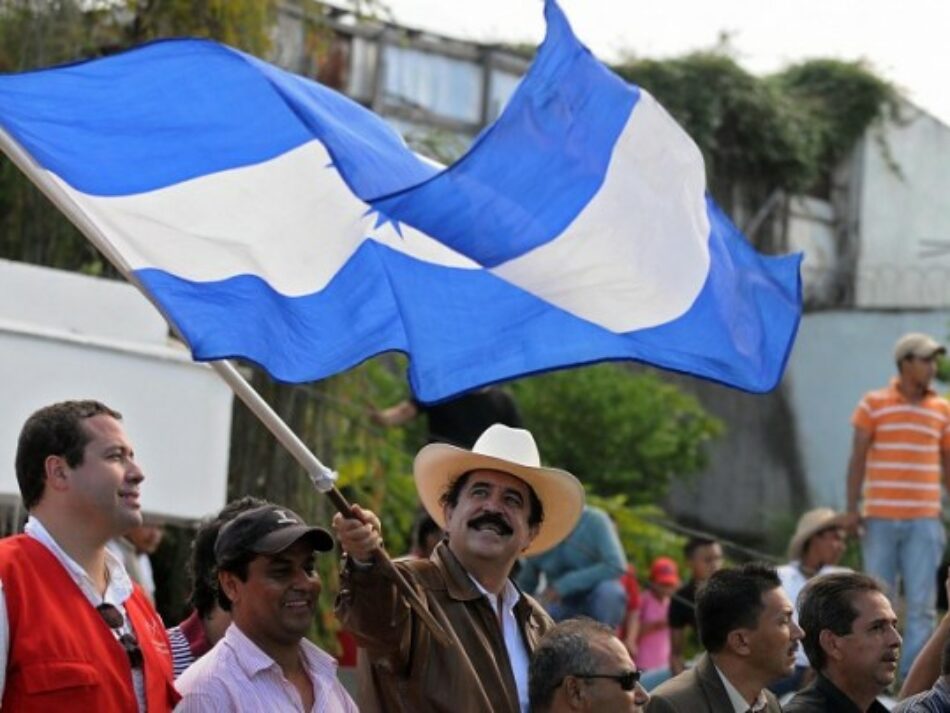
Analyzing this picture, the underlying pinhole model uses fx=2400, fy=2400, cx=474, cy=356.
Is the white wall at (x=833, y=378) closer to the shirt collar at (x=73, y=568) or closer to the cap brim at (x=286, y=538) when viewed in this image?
the cap brim at (x=286, y=538)

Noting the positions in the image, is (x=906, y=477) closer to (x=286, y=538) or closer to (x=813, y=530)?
(x=813, y=530)

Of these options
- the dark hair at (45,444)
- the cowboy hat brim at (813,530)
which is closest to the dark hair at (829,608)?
the dark hair at (45,444)

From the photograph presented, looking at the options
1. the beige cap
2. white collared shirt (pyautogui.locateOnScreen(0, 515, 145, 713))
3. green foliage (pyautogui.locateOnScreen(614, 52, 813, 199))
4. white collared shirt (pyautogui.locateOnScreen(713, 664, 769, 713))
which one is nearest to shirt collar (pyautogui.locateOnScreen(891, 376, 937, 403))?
the beige cap

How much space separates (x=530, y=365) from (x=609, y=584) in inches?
208

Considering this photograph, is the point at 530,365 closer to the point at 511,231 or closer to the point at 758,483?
the point at 511,231

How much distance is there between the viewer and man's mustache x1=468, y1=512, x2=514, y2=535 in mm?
7641

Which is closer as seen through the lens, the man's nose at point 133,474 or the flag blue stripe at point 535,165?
the man's nose at point 133,474

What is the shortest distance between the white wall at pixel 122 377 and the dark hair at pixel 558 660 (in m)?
4.11

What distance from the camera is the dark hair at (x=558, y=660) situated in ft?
23.0

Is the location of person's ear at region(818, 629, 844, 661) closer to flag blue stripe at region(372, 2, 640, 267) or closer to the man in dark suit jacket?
the man in dark suit jacket

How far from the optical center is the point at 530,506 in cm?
789

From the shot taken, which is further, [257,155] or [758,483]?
[758,483]

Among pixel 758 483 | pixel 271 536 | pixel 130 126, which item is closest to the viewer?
pixel 271 536

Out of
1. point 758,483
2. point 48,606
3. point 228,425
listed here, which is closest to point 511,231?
point 48,606
